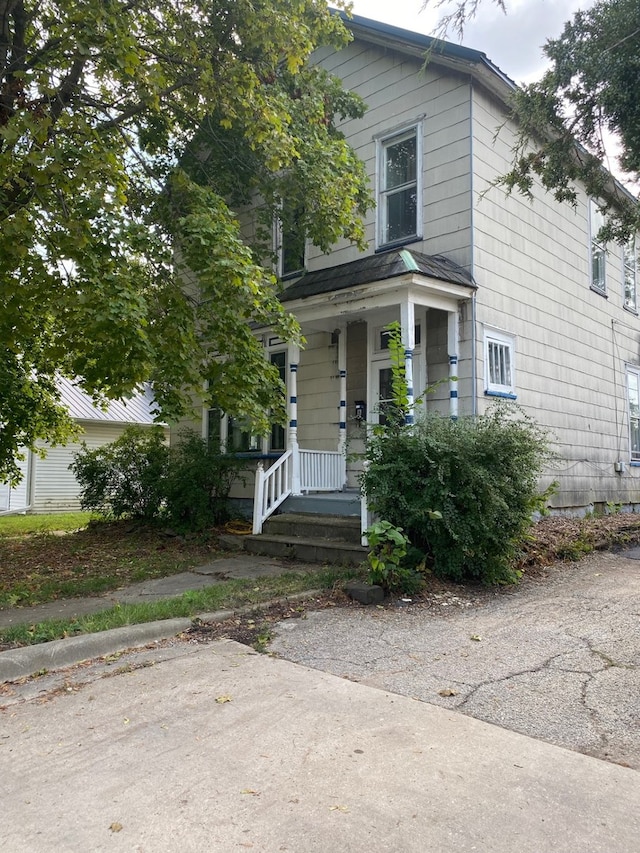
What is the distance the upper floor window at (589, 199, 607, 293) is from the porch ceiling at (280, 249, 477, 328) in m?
5.30

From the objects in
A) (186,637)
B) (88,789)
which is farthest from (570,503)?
(88,789)

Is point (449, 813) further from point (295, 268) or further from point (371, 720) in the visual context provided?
point (295, 268)

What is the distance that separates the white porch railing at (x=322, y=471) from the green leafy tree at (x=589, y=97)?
4.96 metres

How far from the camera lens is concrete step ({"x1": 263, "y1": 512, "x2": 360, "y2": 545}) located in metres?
8.65

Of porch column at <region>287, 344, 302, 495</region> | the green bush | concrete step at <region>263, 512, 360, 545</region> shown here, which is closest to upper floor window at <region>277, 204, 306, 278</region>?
porch column at <region>287, 344, 302, 495</region>

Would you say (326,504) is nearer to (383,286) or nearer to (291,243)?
(383,286)

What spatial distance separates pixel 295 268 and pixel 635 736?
1014 centimetres

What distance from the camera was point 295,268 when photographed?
1224 centimetres

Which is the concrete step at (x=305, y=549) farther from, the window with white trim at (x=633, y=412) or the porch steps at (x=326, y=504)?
the window with white trim at (x=633, y=412)

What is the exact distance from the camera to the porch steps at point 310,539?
8.25m

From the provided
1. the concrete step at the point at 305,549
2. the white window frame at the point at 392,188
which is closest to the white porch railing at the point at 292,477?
the concrete step at the point at 305,549

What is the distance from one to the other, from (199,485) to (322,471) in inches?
82.0

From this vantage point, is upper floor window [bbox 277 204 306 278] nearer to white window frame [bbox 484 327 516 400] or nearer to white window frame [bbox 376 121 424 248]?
white window frame [bbox 376 121 424 248]

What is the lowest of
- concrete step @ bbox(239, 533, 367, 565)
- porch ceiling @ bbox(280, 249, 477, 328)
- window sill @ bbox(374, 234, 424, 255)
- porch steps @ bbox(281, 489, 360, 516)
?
concrete step @ bbox(239, 533, 367, 565)
